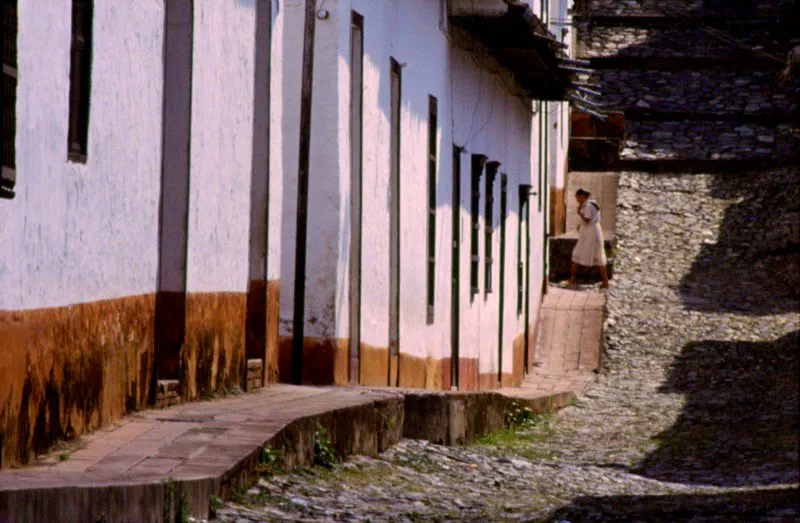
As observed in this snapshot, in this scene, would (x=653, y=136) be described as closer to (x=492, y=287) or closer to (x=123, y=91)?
(x=492, y=287)

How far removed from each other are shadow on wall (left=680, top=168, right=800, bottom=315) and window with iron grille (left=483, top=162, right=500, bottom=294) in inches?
231

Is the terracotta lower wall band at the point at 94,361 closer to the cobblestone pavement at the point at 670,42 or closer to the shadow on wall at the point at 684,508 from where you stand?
the shadow on wall at the point at 684,508

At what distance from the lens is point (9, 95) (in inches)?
232

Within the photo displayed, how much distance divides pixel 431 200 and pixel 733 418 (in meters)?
4.26

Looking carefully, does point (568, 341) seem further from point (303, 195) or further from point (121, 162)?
point (121, 162)

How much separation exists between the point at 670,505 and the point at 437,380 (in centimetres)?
653

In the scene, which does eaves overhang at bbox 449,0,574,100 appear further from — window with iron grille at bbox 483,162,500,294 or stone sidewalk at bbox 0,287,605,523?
stone sidewalk at bbox 0,287,605,523

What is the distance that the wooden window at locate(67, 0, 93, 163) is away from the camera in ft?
23.3

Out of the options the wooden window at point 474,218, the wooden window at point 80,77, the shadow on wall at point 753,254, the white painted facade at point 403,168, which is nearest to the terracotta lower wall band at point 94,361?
the wooden window at point 80,77

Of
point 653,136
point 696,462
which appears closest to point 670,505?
point 696,462

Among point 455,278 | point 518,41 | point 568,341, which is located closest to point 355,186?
point 455,278

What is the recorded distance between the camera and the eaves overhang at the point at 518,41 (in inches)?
630

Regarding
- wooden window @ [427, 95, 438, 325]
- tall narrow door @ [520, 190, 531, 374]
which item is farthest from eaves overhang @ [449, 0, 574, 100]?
tall narrow door @ [520, 190, 531, 374]

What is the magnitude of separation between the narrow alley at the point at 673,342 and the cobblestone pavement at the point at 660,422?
0.03 m
